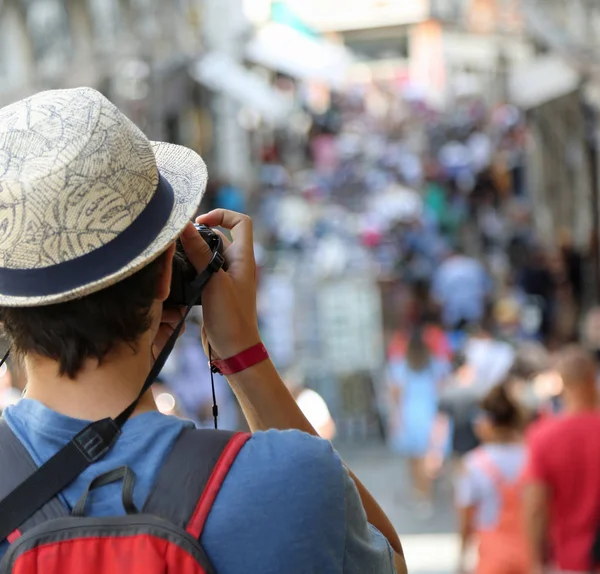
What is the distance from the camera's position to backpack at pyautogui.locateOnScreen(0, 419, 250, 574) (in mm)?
1430

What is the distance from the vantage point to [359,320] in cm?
1412

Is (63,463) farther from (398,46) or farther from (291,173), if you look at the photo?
(398,46)

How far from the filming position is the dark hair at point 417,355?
11.1 meters

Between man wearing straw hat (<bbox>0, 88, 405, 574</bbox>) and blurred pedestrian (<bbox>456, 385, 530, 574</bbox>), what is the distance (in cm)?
451

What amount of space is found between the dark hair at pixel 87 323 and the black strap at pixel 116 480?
0.16 m

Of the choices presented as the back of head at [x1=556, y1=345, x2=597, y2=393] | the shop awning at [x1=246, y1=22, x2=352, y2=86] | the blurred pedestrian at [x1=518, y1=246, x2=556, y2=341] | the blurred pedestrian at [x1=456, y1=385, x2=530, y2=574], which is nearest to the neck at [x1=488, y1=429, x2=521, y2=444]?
the blurred pedestrian at [x1=456, y1=385, x2=530, y2=574]

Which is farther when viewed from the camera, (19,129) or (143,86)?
(143,86)

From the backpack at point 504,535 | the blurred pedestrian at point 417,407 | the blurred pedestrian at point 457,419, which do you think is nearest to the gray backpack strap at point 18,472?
the backpack at point 504,535

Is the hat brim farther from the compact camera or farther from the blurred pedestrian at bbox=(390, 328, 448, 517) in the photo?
the blurred pedestrian at bbox=(390, 328, 448, 517)

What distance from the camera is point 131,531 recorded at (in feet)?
4.72

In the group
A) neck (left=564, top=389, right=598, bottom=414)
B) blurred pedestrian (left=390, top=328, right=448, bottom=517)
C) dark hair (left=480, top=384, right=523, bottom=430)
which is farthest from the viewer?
blurred pedestrian (left=390, top=328, right=448, bottom=517)

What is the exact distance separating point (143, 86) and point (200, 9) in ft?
6.15

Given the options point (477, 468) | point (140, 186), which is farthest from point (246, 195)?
Answer: point (140, 186)

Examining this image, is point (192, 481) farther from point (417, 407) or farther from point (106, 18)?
point (106, 18)
